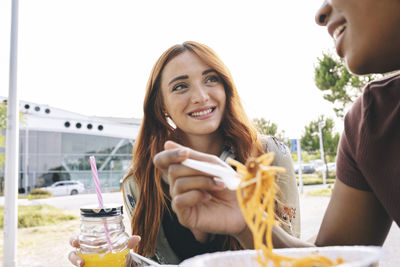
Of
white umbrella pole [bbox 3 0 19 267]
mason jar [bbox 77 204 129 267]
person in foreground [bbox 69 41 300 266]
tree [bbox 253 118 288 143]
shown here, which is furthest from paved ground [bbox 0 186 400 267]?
mason jar [bbox 77 204 129 267]

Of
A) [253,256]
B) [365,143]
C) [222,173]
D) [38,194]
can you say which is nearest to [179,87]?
[365,143]

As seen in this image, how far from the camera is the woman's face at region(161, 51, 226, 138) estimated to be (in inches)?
79.6

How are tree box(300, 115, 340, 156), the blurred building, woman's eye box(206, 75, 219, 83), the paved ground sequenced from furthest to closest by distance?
tree box(300, 115, 340, 156)
the blurred building
the paved ground
woman's eye box(206, 75, 219, 83)

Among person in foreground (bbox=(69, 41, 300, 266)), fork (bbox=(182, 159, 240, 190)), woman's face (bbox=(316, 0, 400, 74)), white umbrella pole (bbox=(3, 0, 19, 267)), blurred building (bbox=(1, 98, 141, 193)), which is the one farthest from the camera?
blurred building (bbox=(1, 98, 141, 193))

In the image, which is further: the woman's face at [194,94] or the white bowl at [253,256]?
the woman's face at [194,94]

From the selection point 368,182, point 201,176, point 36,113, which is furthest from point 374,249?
point 36,113

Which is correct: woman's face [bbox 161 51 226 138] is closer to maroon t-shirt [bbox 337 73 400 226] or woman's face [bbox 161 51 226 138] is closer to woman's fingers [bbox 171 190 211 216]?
maroon t-shirt [bbox 337 73 400 226]

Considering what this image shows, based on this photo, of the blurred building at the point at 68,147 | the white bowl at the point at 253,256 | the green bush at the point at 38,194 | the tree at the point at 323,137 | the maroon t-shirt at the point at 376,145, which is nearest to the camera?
the white bowl at the point at 253,256

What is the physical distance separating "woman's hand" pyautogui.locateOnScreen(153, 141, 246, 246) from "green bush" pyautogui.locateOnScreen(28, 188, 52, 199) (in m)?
15.9

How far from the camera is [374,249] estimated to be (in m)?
0.63

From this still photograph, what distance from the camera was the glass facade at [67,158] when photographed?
56.0 ft

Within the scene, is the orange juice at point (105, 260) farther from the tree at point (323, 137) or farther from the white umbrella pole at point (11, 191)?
the tree at point (323, 137)

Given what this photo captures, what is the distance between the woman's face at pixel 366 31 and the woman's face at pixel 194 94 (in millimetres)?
971

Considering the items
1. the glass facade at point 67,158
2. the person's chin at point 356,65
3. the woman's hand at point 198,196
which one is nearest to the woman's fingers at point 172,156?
the woman's hand at point 198,196
